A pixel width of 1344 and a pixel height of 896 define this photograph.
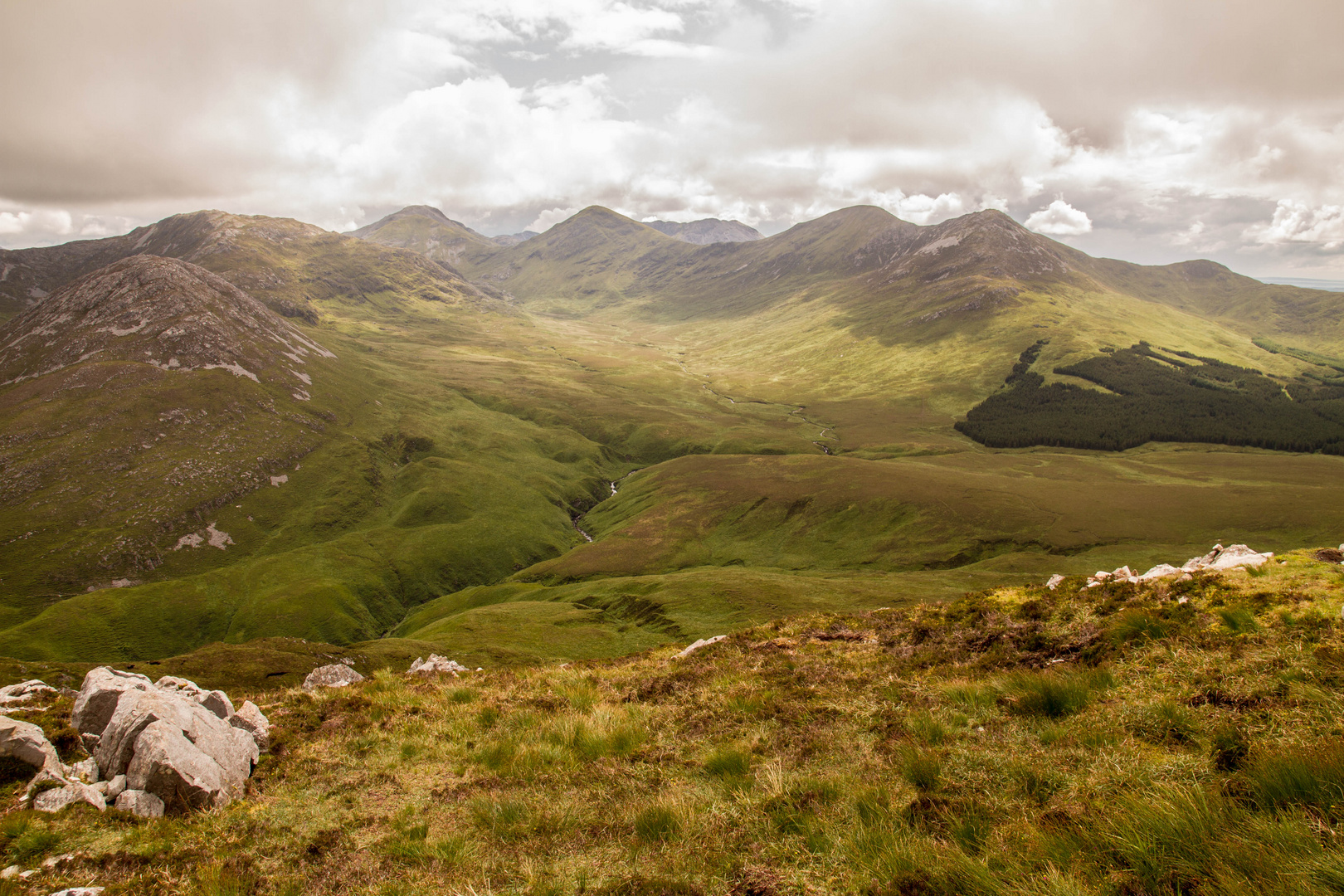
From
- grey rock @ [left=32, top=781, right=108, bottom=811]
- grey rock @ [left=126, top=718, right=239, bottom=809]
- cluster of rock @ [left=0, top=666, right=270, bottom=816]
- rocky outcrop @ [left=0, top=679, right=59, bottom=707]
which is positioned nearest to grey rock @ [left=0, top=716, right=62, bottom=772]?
cluster of rock @ [left=0, top=666, right=270, bottom=816]

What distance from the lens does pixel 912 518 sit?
13462 cm

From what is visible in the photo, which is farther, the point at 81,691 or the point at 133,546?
the point at 133,546

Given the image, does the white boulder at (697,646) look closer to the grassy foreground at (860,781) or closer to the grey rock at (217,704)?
the grassy foreground at (860,781)

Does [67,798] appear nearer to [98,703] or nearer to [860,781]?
[98,703]

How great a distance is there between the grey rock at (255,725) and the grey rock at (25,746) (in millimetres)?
3145

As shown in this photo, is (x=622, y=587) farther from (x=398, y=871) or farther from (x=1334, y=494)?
(x=1334, y=494)

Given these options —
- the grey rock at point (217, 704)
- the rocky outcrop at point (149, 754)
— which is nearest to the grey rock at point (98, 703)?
the rocky outcrop at point (149, 754)

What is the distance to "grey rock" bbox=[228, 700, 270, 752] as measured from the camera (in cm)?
1449

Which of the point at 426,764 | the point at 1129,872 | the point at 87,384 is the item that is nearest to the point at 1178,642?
the point at 1129,872

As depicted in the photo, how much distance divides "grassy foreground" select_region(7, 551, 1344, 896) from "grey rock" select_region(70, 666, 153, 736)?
94cm

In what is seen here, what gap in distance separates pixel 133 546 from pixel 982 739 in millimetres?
180779

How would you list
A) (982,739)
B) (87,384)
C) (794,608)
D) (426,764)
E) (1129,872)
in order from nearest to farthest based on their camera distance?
(1129,872)
(982,739)
(426,764)
(794,608)
(87,384)

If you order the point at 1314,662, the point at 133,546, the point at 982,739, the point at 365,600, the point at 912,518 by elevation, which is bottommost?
the point at 365,600

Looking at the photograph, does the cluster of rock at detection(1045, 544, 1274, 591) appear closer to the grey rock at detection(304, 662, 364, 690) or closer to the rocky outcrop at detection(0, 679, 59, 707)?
the rocky outcrop at detection(0, 679, 59, 707)
